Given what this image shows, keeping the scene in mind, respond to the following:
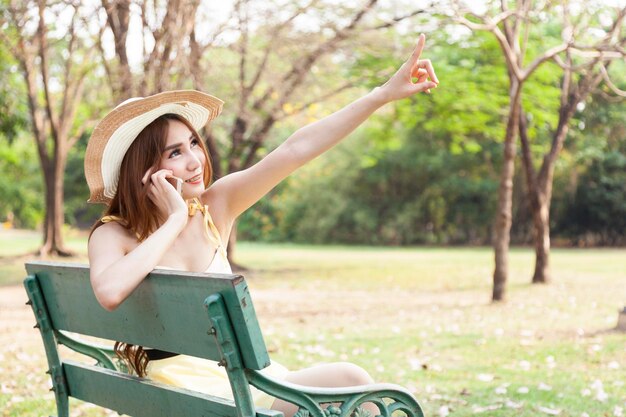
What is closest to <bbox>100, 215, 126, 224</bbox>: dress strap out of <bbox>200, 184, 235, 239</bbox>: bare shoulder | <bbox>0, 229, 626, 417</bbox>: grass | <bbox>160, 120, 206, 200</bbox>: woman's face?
<bbox>160, 120, 206, 200</bbox>: woman's face

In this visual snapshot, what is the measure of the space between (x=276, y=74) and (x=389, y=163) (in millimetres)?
16496

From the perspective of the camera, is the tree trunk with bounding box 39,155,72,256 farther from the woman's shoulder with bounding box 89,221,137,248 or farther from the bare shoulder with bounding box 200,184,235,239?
the woman's shoulder with bounding box 89,221,137,248

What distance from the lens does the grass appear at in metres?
5.59

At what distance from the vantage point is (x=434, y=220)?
3325 centimetres

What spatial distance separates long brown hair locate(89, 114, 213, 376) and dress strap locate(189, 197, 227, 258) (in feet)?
0.42

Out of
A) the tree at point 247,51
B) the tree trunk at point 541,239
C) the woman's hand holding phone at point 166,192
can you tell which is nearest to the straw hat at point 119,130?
the woman's hand holding phone at point 166,192

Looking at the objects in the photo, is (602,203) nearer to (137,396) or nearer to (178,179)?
(178,179)

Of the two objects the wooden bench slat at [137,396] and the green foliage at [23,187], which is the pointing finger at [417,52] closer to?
the wooden bench slat at [137,396]

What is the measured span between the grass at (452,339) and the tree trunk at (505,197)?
374 mm

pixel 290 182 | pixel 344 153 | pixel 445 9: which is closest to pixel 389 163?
pixel 344 153

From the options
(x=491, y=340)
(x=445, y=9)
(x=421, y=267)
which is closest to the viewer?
(x=491, y=340)

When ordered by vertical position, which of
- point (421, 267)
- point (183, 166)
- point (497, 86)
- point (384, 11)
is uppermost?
point (384, 11)

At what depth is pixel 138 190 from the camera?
3041 mm

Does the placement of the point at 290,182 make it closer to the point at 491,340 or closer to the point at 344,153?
the point at 344,153
